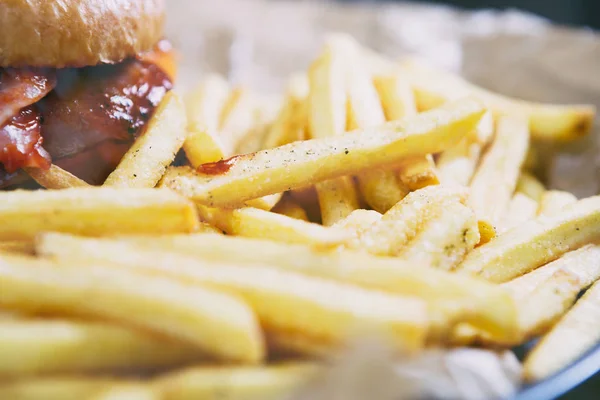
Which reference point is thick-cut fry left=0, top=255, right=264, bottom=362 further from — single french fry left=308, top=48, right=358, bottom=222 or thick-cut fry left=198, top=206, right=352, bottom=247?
single french fry left=308, top=48, right=358, bottom=222

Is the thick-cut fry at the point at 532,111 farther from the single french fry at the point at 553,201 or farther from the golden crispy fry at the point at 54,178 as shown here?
the golden crispy fry at the point at 54,178

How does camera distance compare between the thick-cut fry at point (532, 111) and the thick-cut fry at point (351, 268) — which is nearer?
the thick-cut fry at point (351, 268)

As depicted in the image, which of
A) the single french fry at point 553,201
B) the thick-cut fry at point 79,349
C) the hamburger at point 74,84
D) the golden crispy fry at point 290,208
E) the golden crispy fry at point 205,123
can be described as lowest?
the single french fry at point 553,201

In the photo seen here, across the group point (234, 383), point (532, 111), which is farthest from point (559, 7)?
point (234, 383)

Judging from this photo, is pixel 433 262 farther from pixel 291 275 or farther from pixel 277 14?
pixel 277 14

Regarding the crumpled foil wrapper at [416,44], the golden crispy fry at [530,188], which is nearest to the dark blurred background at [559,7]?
the crumpled foil wrapper at [416,44]

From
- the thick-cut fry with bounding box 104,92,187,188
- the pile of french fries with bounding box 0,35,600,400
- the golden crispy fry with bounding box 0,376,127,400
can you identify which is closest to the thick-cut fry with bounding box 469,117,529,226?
the pile of french fries with bounding box 0,35,600,400

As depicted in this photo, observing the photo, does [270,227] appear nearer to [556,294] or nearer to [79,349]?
[79,349]
